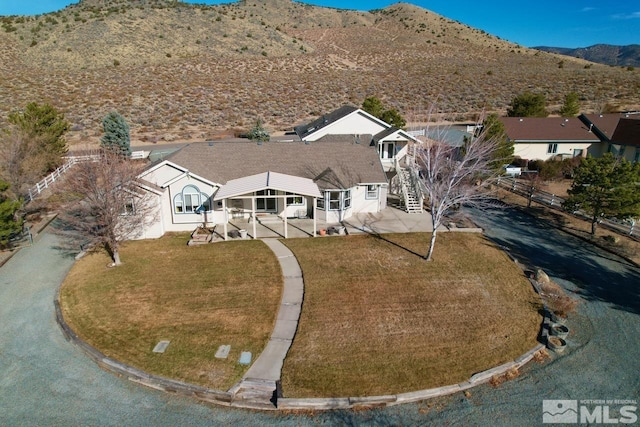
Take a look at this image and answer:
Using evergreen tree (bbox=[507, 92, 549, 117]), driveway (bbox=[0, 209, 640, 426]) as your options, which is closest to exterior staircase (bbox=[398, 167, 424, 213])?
driveway (bbox=[0, 209, 640, 426])

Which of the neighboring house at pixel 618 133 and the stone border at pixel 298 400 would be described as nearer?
the stone border at pixel 298 400

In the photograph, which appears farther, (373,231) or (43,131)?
(43,131)

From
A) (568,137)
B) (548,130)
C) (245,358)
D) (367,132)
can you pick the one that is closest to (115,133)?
(367,132)

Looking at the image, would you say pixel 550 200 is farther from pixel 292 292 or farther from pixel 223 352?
pixel 223 352

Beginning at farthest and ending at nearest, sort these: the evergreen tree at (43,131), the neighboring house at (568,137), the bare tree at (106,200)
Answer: the neighboring house at (568,137) < the evergreen tree at (43,131) < the bare tree at (106,200)

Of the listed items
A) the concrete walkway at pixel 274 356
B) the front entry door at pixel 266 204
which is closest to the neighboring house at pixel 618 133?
the front entry door at pixel 266 204

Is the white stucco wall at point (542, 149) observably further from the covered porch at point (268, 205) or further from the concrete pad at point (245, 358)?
the concrete pad at point (245, 358)

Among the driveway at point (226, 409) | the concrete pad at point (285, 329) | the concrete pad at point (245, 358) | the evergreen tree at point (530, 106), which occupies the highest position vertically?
the evergreen tree at point (530, 106)

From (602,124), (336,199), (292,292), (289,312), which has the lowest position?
(289,312)
